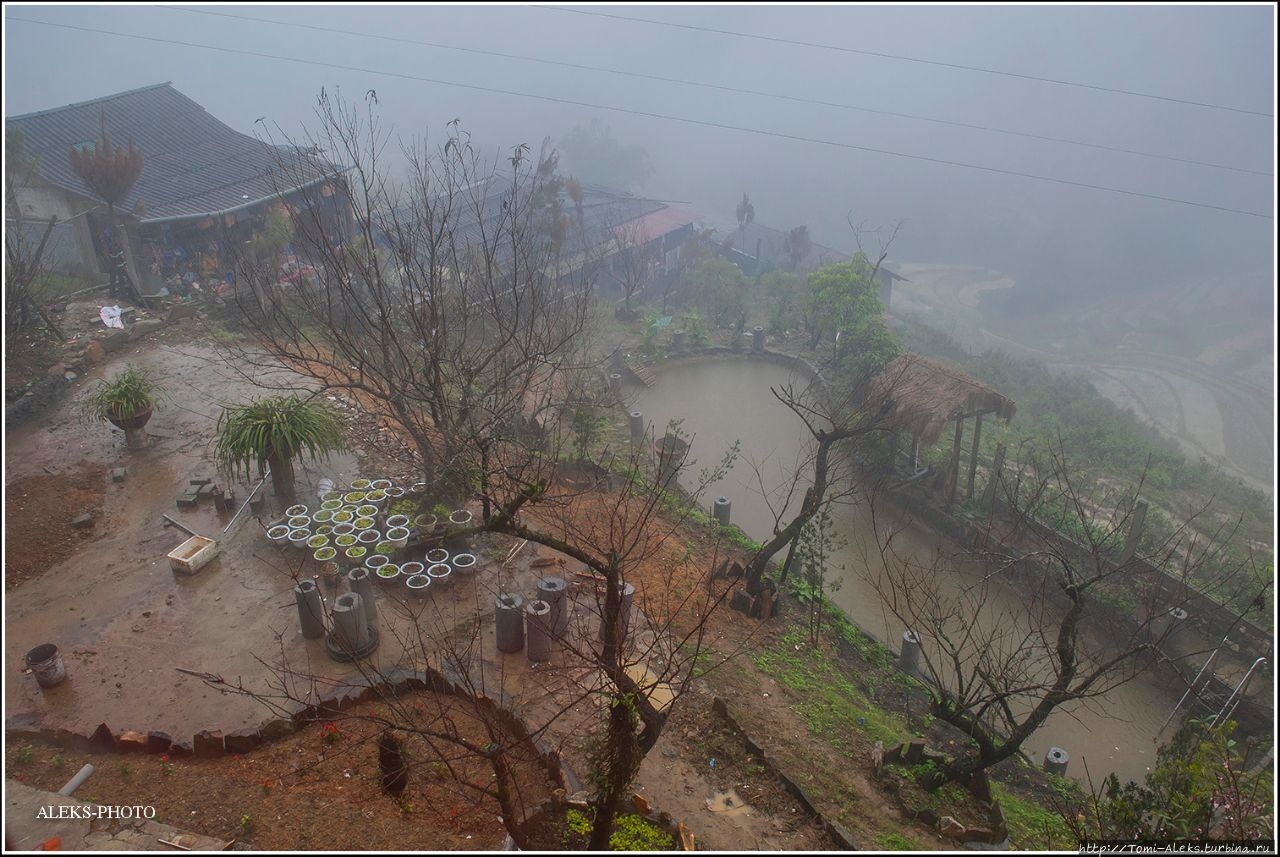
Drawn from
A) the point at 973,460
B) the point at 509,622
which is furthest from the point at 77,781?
the point at 973,460

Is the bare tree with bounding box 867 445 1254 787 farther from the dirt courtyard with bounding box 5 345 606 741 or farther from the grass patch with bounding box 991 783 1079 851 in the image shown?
the dirt courtyard with bounding box 5 345 606 741

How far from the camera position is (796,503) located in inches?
537

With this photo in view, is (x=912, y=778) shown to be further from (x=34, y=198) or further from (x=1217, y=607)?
(x=34, y=198)

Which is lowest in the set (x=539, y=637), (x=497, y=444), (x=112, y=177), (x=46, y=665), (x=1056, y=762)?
(x=1056, y=762)

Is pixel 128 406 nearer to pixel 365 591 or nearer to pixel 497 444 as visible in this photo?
pixel 365 591

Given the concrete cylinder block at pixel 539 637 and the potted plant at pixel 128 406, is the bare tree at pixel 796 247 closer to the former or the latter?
the potted plant at pixel 128 406

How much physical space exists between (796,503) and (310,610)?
8.87 meters

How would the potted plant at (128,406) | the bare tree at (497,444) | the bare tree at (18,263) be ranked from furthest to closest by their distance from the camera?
the bare tree at (18,263), the potted plant at (128,406), the bare tree at (497,444)

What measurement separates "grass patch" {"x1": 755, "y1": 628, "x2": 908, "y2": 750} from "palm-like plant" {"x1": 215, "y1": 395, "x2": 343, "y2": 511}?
6.28 metres

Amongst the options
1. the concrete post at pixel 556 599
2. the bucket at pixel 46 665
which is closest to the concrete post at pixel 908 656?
the concrete post at pixel 556 599

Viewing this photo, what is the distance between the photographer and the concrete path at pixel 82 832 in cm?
482

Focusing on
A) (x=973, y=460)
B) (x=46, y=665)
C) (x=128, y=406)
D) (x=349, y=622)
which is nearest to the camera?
(x=46, y=665)

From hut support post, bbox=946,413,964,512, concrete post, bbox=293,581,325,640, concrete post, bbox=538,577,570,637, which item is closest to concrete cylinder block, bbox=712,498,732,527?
hut support post, bbox=946,413,964,512

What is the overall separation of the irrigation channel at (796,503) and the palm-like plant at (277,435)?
6.18m
